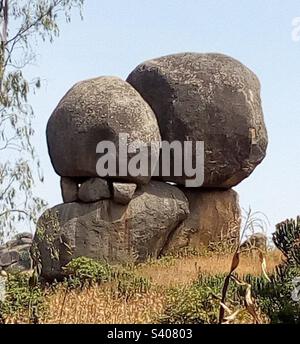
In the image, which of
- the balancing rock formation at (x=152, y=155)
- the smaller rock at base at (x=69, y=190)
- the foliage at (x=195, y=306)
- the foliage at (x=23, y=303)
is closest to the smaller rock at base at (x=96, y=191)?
the balancing rock formation at (x=152, y=155)

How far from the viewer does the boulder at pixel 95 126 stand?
12758 mm

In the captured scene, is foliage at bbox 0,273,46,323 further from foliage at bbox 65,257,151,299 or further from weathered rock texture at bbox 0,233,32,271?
weathered rock texture at bbox 0,233,32,271

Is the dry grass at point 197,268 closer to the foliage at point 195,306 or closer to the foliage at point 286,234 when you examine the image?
the foliage at point 286,234

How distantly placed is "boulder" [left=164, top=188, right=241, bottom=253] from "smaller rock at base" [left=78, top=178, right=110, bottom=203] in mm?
1927

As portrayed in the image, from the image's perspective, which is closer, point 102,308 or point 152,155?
point 102,308

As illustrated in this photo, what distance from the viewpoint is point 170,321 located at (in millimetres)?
7316

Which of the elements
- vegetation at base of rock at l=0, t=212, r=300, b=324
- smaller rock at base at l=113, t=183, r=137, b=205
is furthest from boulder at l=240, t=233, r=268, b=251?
smaller rock at base at l=113, t=183, r=137, b=205

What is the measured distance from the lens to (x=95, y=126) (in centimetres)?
1276

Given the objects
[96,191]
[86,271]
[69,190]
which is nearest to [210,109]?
[96,191]

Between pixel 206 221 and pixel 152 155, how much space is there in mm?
2181

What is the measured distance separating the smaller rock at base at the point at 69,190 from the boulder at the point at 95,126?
13cm

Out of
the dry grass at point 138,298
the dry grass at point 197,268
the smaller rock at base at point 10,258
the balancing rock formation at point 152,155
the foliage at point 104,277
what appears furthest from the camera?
the smaller rock at base at point 10,258

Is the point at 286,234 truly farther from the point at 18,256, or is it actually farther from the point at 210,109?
the point at 18,256
